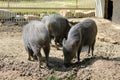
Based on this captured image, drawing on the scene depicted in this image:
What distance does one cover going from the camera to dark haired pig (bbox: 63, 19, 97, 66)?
9.45 metres

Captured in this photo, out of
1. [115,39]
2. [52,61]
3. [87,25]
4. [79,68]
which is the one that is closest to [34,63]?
[52,61]

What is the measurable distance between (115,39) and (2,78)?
5.21 m

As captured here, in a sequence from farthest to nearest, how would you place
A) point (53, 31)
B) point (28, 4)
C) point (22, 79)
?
point (28, 4), point (53, 31), point (22, 79)

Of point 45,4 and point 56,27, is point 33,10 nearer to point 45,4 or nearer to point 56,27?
point 45,4

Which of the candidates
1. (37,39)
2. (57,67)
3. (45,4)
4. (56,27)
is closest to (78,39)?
(57,67)

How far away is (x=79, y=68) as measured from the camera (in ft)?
30.2

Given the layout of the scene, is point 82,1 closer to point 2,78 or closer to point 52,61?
point 52,61

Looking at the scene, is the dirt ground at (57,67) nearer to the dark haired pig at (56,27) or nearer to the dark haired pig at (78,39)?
the dark haired pig at (78,39)

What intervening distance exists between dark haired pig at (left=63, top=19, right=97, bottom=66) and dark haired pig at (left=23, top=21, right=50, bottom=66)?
0.59 m

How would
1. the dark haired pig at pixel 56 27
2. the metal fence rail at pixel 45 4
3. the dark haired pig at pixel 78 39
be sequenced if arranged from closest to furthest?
1. the dark haired pig at pixel 78 39
2. the dark haired pig at pixel 56 27
3. the metal fence rail at pixel 45 4

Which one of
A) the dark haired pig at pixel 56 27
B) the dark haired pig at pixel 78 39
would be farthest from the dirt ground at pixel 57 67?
the dark haired pig at pixel 56 27

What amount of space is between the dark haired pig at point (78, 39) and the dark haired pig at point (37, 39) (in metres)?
0.59

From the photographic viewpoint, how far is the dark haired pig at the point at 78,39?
945 centimetres

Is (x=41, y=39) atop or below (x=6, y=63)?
atop
